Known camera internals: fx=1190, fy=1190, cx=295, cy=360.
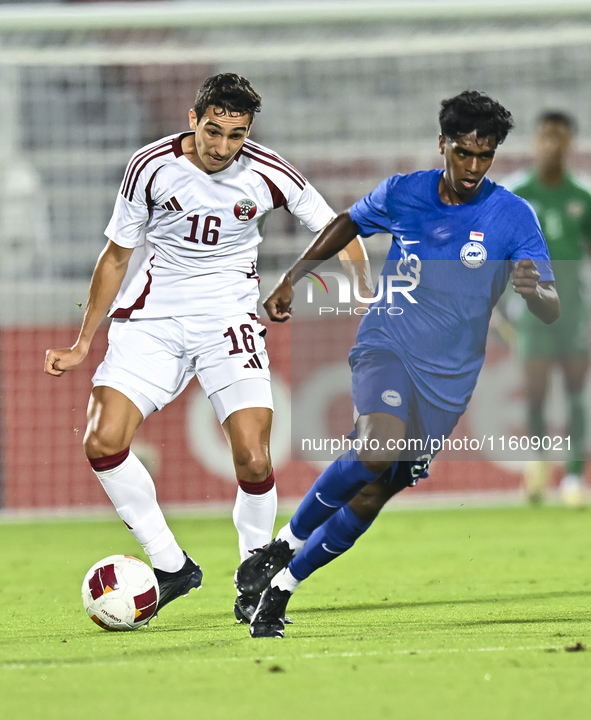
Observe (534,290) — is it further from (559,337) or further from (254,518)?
(559,337)

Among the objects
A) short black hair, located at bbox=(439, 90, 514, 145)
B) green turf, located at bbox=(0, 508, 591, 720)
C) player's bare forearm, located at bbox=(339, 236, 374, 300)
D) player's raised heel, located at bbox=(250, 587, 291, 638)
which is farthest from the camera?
player's bare forearm, located at bbox=(339, 236, 374, 300)

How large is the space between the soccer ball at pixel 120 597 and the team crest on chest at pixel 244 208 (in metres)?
1.39

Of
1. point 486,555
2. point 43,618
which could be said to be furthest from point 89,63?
point 43,618

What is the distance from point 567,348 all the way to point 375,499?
493 cm

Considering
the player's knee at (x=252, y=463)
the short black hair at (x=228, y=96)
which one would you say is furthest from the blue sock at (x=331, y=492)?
the short black hair at (x=228, y=96)

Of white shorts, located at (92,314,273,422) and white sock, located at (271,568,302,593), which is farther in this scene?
white shorts, located at (92,314,273,422)

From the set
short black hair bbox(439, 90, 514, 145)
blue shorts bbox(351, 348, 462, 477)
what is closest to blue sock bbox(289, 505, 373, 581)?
blue shorts bbox(351, 348, 462, 477)

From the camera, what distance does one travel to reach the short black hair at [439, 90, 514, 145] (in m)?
4.00

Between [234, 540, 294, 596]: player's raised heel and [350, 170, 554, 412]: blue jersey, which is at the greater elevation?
[350, 170, 554, 412]: blue jersey

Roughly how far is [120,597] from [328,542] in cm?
74

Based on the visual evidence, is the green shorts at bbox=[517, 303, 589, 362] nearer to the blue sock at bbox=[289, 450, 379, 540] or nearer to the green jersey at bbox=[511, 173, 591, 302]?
the green jersey at bbox=[511, 173, 591, 302]

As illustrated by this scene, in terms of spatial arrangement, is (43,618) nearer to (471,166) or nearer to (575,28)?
(471,166)

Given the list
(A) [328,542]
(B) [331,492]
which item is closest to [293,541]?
(A) [328,542]

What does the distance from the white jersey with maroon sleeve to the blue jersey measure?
18.1 inches
